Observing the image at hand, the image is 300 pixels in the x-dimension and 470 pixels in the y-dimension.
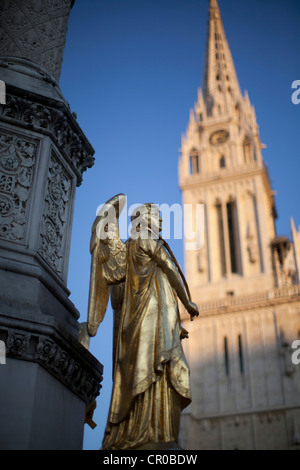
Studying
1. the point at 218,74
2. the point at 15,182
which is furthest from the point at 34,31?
the point at 218,74

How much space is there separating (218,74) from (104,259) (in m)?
50.7

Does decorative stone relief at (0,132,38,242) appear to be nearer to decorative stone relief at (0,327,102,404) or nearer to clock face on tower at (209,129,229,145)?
decorative stone relief at (0,327,102,404)

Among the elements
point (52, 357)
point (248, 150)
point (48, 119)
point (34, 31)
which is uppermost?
point (248, 150)

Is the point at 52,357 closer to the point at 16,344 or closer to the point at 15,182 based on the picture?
the point at 16,344

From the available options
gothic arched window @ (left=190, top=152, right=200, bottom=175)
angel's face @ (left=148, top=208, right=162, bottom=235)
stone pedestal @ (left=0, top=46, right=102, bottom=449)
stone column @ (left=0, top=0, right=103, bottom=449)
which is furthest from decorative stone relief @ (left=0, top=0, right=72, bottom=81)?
gothic arched window @ (left=190, top=152, right=200, bottom=175)

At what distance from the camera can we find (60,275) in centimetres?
668

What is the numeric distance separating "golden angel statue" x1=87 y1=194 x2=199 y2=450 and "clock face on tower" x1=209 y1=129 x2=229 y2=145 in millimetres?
41968

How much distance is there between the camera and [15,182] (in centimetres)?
638

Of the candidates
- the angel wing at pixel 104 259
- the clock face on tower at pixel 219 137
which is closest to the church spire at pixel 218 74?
the clock face on tower at pixel 219 137

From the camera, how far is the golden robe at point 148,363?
561cm

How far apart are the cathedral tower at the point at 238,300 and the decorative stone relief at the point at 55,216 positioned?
30433mm

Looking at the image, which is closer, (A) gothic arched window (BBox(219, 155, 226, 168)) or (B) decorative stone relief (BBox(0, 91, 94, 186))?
(B) decorative stone relief (BBox(0, 91, 94, 186))

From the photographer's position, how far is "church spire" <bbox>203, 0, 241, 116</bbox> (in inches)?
2012
